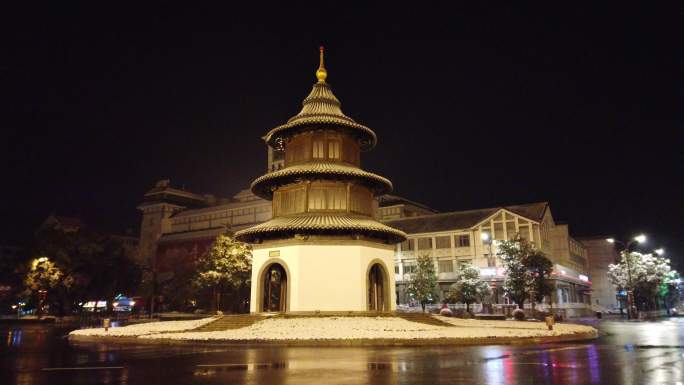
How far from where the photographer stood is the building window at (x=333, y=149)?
3206 centimetres

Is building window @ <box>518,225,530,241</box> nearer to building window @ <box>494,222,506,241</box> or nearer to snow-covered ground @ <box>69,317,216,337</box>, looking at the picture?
building window @ <box>494,222,506,241</box>

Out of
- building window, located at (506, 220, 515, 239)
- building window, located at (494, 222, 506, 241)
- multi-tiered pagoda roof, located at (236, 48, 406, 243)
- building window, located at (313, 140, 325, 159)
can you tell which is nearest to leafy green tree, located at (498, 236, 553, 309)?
building window, located at (506, 220, 515, 239)

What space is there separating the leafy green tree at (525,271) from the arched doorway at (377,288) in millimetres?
23387

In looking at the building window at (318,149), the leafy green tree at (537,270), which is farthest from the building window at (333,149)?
the leafy green tree at (537,270)

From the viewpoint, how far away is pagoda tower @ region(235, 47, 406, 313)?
28422mm

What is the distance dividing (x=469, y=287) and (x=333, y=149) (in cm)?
3112

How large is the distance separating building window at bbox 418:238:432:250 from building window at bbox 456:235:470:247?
3845 millimetres

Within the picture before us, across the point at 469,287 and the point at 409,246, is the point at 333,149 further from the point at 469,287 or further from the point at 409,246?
the point at 409,246

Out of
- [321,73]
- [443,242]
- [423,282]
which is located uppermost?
[321,73]

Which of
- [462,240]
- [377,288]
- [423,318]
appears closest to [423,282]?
[462,240]

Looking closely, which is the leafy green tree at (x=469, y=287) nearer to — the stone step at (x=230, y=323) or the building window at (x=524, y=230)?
the building window at (x=524, y=230)

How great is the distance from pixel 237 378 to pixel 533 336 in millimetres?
14450

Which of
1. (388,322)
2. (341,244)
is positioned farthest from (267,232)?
(388,322)

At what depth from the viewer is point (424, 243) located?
224 feet
